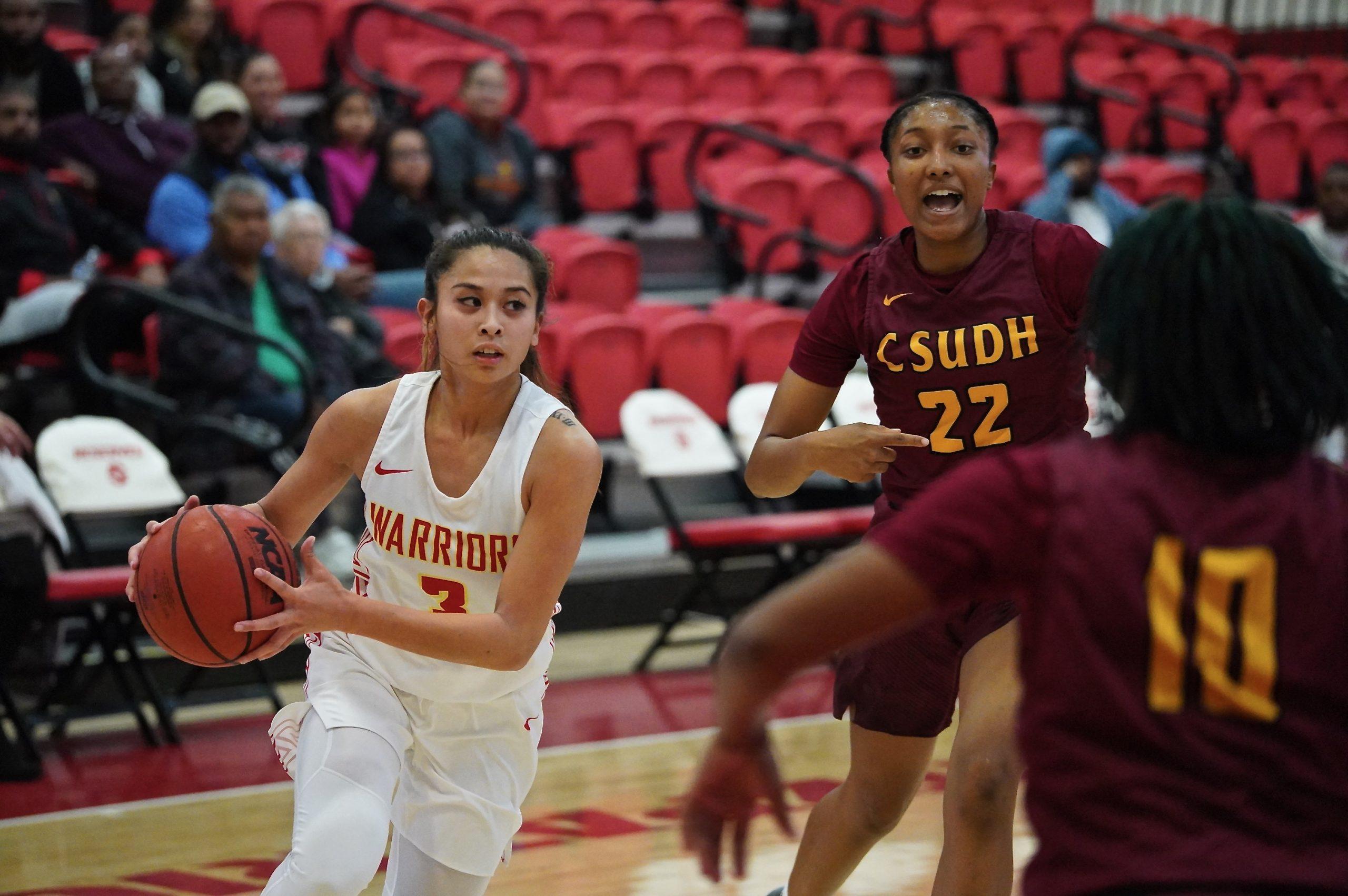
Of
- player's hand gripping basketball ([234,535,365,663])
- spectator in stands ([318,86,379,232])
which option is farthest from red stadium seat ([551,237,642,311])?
player's hand gripping basketball ([234,535,365,663])

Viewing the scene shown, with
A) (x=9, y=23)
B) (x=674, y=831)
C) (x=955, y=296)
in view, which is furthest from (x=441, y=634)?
(x=9, y=23)

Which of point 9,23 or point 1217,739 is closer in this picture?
point 1217,739

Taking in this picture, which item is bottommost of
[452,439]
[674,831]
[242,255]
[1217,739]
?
[674,831]

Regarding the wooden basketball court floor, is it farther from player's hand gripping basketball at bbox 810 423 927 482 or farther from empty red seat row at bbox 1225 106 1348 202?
empty red seat row at bbox 1225 106 1348 202

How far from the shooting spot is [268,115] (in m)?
7.70

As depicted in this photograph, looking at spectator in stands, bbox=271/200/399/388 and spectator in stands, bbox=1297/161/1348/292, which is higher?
spectator in stands, bbox=271/200/399/388

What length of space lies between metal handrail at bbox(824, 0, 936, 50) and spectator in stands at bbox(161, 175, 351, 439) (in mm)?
6254

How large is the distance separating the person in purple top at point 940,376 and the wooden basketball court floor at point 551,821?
1019mm

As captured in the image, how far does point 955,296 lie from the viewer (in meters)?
3.22

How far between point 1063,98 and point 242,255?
7.59m

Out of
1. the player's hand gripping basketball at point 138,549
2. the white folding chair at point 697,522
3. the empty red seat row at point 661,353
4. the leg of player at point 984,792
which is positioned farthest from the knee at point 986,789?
the empty red seat row at point 661,353

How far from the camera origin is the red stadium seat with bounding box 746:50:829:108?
10.6 m

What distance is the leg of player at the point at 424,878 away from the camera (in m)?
2.92

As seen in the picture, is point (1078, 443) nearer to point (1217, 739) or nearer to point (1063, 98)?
point (1217, 739)
